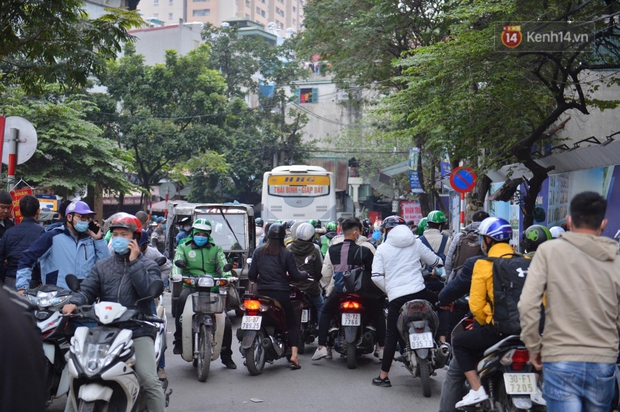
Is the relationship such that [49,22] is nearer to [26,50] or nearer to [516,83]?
[26,50]

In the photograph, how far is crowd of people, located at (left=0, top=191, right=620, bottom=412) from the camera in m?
4.17

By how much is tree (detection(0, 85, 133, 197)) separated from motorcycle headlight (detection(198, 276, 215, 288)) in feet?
54.7

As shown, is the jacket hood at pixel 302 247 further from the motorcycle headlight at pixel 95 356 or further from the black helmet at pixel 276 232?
the motorcycle headlight at pixel 95 356

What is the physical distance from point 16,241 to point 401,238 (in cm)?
395

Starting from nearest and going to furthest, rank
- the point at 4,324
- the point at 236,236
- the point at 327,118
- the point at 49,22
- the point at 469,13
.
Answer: the point at 4,324 < the point at 49,22 < the point at 469,13 < the point at 236,236 < the point at 327,118

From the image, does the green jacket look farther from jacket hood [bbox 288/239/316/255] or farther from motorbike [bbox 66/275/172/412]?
motorbike [bbox 66/275/172/412]

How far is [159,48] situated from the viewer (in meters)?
56.8

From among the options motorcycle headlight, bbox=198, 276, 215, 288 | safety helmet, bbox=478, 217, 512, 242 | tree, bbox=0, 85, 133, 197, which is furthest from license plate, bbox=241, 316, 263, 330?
tree, bbox=0, 85, 133, 197

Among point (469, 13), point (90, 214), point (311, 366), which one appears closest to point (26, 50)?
point (90, 214)

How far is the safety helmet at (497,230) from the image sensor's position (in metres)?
5.62

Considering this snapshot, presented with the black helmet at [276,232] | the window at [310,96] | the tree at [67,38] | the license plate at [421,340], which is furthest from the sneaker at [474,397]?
the window at [310,96]

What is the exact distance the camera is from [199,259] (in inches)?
344

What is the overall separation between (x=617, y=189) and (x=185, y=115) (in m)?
24.3

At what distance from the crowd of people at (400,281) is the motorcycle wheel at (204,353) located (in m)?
0.54
